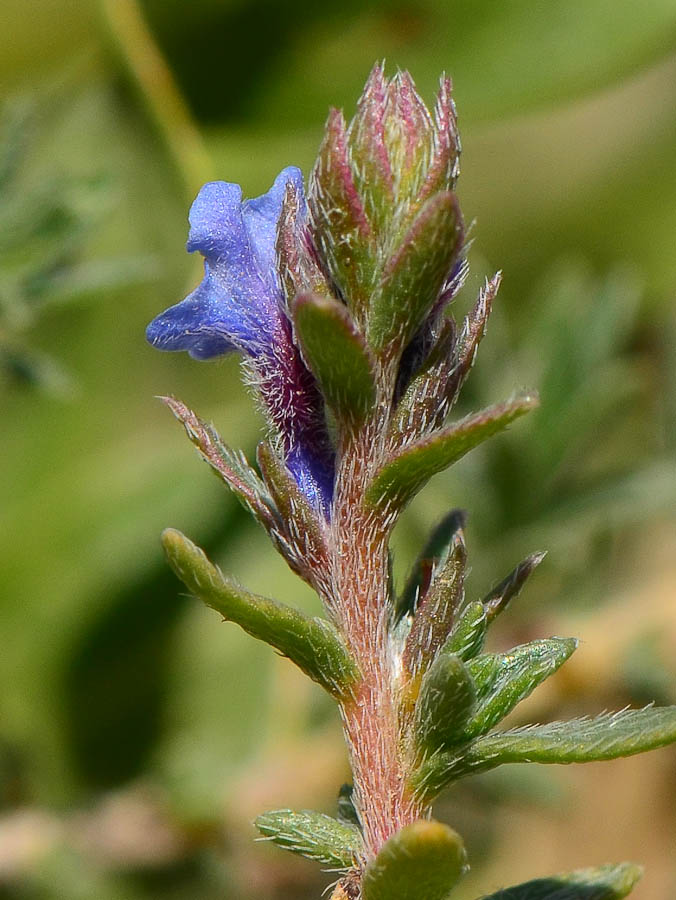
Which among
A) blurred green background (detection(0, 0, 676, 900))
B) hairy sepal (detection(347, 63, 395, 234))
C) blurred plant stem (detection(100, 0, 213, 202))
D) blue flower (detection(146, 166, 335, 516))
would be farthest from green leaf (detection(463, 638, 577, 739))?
blurred plant stem (detection(100, 0, 213, 202))

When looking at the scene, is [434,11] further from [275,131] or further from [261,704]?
[261,704]

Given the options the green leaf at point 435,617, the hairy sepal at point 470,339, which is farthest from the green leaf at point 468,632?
the hairy sepal at point 470,339

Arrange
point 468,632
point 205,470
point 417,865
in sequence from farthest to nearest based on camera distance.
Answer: point 205,470
point 468,632
point 417,865

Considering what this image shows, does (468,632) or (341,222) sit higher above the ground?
(341,222)

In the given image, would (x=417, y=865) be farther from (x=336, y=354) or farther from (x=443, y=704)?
(x=336, y=354)

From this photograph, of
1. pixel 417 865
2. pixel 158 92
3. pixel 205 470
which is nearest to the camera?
pixel 417 865

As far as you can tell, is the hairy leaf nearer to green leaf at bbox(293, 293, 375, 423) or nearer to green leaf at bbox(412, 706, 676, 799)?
green leaf at bbox(293, 293, 375, 423)

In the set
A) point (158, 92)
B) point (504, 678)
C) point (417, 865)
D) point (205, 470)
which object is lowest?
point (417, 865)


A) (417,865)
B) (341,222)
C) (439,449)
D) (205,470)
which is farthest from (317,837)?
(205,470)
